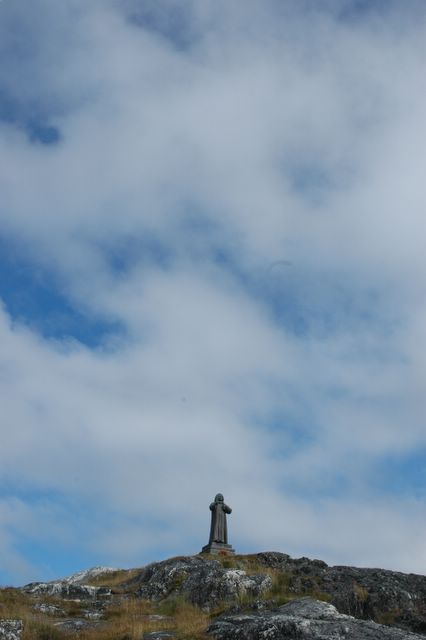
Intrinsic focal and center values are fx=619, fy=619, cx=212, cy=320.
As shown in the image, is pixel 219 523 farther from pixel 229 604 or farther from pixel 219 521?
pixel 229 604

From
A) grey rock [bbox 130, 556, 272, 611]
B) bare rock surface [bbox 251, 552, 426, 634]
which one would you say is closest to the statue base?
bare rock surface [bbox 251, 552, 426, 634]

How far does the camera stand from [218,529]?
2812cm

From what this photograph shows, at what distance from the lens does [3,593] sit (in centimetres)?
1692

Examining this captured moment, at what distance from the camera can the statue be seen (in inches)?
1069

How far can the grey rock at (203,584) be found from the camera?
55.7 feet

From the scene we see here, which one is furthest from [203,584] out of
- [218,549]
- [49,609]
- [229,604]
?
[218,549]

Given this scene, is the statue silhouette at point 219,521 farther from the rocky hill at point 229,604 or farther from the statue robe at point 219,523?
the rocky hill at point 229,604

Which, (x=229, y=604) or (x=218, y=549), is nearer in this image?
(x=229, y=604)

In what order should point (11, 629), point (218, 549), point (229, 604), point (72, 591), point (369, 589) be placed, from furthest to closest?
1. point (218, 549)
2. point (72, 591)
3. point (369, 589)
4. point (229, 604)
5. point (11, 629)

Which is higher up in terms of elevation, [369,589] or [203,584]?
[203,584]

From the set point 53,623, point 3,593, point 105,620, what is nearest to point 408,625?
point 105,620

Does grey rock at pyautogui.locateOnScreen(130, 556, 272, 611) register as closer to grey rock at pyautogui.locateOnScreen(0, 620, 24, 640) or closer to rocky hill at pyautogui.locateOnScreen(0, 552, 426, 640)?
rocky hill at pyautogui.locateOnScreen(0, 552, 426, 640)

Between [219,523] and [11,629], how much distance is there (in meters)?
17.9

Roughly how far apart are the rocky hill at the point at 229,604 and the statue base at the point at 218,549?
11.9 ft
